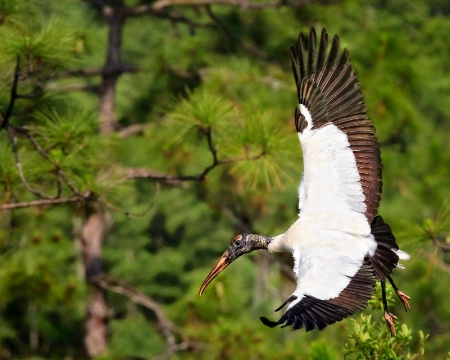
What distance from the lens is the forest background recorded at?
5.77m

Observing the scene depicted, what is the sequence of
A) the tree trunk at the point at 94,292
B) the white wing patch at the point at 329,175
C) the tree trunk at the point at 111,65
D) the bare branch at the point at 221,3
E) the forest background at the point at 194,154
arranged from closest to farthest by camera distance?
the white wing patch at the point at 329,175 < the forest background at the point at 194,154 < the bare branch at the point at 221,3 < the tree trunk at the point at 111,65 < the tree trunk at the point at 94,292

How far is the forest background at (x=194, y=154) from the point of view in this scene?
577 cm

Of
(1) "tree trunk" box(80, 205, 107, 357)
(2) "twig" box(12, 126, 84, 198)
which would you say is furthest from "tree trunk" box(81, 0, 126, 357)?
(2) "twig" box(12, 126, 84, 198)

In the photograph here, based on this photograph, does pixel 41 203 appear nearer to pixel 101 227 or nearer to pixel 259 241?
pixel 259 241

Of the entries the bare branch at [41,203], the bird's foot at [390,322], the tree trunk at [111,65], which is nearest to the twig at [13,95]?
the bare branch at [41,203]

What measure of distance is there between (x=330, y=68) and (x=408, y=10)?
15968 millimetres

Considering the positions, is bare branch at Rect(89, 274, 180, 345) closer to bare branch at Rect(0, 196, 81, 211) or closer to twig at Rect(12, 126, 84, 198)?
bare branch at Rect(0, 196, 81, 211)

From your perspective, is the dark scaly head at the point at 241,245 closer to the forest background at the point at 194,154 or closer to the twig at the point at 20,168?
the forest background at the point at 194,154

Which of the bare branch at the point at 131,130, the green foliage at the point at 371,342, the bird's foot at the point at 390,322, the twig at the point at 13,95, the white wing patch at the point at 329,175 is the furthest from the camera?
the bare branch at the point at 131,130

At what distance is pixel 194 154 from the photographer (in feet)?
29.0

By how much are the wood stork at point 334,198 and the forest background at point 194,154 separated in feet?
0.99

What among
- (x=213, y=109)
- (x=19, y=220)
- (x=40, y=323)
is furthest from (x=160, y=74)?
(x=40, y=323)

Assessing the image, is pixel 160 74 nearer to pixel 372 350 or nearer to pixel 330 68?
pixel 330 68

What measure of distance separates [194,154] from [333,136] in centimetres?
399
